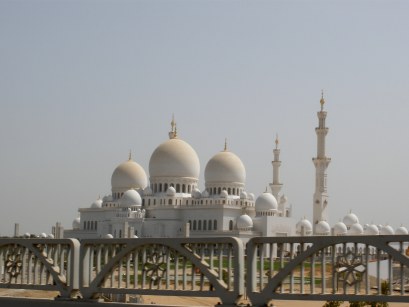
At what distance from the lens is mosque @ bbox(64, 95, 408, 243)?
5228 centimetres

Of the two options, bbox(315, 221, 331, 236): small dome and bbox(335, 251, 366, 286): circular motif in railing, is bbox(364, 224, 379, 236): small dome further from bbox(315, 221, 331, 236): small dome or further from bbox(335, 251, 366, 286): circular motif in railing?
bbox(335, 251, 366, 286): circular motif in railing

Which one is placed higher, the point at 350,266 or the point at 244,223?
the point at 244,223

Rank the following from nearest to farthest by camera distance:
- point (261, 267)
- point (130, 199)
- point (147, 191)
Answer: point (261, 267), point (130, 199), point (147, 191)

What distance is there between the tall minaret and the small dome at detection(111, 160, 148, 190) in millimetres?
15026

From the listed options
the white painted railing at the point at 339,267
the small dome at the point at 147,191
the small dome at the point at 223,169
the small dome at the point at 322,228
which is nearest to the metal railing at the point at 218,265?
the white painted railing at the point at 339,267

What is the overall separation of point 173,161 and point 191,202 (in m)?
3.66

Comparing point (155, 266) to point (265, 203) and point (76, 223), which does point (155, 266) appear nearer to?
point (265, 203)

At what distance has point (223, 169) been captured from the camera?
55281 millimetres

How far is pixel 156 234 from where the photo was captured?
173 ft

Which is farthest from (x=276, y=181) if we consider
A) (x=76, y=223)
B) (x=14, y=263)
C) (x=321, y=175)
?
(x=14, y=263)

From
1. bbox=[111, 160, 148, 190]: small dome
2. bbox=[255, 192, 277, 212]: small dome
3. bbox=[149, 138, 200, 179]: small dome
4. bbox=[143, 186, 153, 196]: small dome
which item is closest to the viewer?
bbox=[255, 192, 277, 212]: small dome

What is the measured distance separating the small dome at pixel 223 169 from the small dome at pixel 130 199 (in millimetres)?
5751

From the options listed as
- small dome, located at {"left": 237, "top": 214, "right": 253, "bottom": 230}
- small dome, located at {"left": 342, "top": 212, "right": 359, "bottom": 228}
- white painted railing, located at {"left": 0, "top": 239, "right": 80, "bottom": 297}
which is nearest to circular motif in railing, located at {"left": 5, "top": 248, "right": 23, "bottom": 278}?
white painted railing, located at {"left": 0, "top": 239, "right": 80, "bottom": 297}

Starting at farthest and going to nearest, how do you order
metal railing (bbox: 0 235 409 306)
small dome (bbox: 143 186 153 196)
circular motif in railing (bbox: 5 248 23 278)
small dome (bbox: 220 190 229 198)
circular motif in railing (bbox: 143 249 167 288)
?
small dome (bbox: 143 186 153 196) < small dome (bbox: 220 190 229 198) < circular motif in railing (bbox: 5 248 23 278) < circular motif in railing (bbox: 143 249 167 288) < metal railing (bbox: 0 235 409 306)
